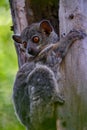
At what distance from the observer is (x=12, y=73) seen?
6129mm

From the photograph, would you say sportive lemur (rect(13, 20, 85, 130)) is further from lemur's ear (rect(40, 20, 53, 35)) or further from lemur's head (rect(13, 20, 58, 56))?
lemur's ear (rect(40, 20, 53, 35))

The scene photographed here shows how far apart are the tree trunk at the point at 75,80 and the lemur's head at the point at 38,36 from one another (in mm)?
727

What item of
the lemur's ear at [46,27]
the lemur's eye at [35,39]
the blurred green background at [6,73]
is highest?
the lemur's ear at [46,27]

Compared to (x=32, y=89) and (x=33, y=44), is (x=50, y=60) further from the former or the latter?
(x=33, y=44)

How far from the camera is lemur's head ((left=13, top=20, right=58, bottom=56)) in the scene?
4.92 meters

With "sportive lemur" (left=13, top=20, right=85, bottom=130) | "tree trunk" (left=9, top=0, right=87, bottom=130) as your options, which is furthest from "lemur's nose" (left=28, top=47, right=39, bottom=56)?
"tree trunk" (left=9, top=0, right=87, bottom=130)

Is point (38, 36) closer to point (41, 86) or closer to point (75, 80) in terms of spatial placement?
point (41, 86)

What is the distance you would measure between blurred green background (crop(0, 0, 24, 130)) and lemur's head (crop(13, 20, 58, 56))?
3.00ft

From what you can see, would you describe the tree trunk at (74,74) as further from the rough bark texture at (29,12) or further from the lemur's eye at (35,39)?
the rough bark texture at (29,12)

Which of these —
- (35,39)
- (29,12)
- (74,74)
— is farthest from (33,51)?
(74,74)

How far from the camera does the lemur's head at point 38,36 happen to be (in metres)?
4.92

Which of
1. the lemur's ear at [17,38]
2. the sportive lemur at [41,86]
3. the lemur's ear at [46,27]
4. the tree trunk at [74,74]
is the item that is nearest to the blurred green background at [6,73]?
the sportive lemur at [41,86]

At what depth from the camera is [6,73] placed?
6.04m

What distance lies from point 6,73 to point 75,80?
2.28m
